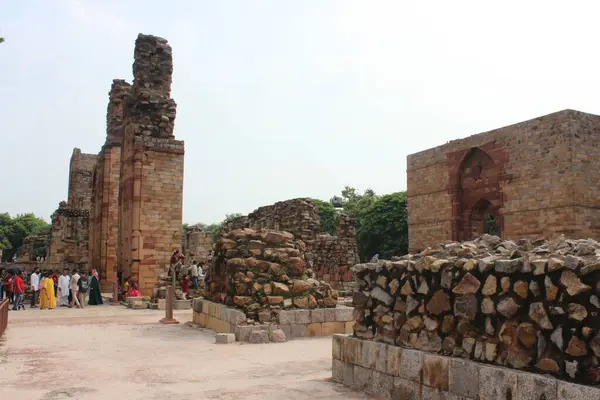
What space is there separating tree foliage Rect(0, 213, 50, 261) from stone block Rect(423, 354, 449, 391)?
66.8m

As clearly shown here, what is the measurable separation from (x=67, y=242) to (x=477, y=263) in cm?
3175

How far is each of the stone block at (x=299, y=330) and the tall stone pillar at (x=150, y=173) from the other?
35.7 feet

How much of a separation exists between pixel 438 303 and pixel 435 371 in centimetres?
54

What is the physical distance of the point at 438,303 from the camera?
4367 millimetres

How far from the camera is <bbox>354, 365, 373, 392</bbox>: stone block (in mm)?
4918

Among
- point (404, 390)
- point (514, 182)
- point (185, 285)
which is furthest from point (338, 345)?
point (514, 182)

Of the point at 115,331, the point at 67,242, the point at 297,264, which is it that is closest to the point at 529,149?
the point at 297,264

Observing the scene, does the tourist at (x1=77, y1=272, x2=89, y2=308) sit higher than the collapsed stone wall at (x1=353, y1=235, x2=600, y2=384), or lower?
lower

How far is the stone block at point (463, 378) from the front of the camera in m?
3.80

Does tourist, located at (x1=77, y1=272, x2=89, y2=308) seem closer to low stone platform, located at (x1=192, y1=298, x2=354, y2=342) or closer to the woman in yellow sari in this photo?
the woman in yellow sari

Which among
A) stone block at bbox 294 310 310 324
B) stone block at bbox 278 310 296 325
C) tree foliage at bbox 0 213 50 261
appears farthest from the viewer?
tree foliage at bbox 0 213 50 261

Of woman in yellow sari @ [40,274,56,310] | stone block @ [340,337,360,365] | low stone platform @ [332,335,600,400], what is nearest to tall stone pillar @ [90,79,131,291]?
woman in yellow sari @ [40,274,56,310]

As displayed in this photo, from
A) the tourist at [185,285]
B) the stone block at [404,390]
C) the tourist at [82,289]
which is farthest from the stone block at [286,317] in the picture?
the tourist at [82,289]

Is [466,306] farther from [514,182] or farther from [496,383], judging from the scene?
[514,182]
